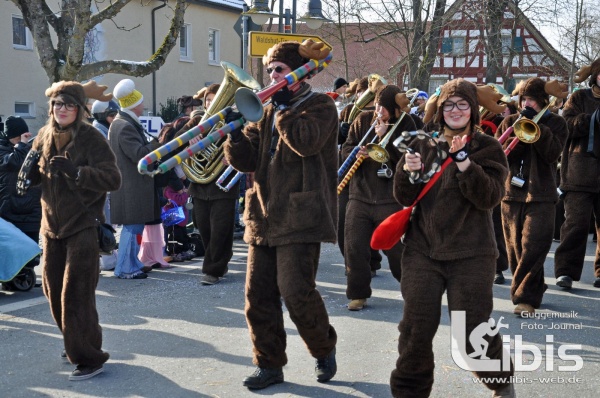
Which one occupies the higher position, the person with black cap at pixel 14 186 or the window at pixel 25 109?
the window at pixel 25 109

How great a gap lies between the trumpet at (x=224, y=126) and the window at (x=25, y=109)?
23.1 metres

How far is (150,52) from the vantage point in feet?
104

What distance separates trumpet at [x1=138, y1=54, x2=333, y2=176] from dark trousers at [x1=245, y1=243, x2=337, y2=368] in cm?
81

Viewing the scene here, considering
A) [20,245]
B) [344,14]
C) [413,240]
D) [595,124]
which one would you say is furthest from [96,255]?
[344,14]

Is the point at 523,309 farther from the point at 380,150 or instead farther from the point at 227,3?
the point at 227,3

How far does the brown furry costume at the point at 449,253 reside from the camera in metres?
4.58

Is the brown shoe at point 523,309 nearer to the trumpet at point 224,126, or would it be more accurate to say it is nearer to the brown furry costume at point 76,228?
the trumpet at point 224,126

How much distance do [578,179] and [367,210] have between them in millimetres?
2252

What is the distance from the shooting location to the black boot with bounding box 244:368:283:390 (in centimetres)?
532

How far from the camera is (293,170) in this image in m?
5.31

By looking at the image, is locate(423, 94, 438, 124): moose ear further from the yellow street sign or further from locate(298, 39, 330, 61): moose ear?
the yellow street sign

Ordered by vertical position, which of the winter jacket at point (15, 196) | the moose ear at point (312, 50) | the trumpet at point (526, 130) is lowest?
the winter jacket at point (15, 196)

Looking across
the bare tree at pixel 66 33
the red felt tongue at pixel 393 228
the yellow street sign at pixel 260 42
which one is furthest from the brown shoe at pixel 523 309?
the bare tree at pixel 66 33

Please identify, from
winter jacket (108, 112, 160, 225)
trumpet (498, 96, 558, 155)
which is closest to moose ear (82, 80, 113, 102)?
winter jacket (108, 112, 160, 225)
